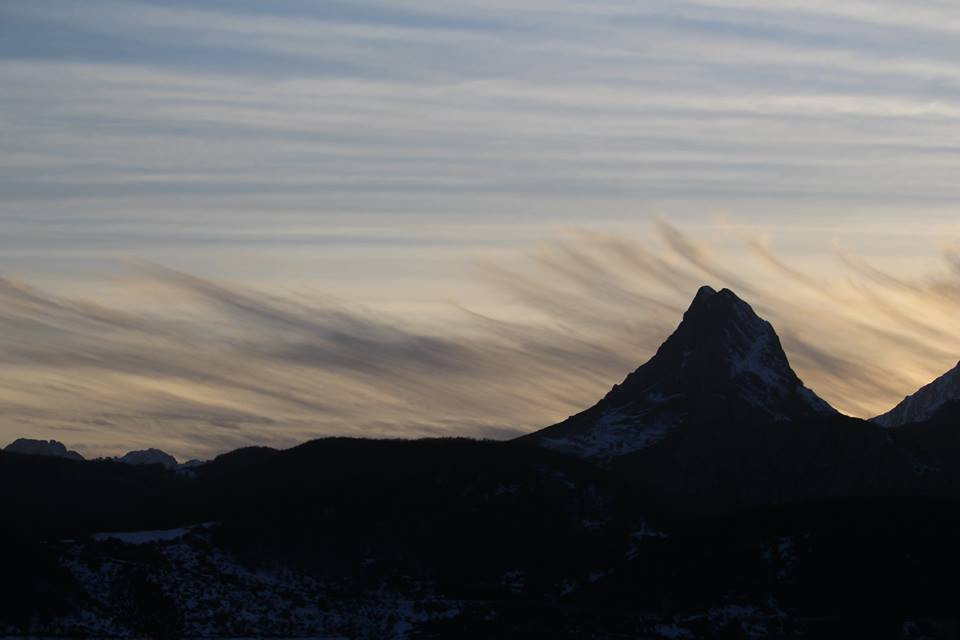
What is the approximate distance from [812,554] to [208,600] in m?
46.5

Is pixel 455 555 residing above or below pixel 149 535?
above

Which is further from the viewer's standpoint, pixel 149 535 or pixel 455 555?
pixel 455 555

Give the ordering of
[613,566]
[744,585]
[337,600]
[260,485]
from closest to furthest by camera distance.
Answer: [337,600]
[744,585]
[613,566]
[260,485]

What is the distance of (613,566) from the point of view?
12494cm

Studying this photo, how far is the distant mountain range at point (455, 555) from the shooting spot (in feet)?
314

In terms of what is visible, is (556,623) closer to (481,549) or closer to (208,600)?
(208,600)

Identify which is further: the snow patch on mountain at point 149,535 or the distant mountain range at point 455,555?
the snow patch on mountain at point 149,535

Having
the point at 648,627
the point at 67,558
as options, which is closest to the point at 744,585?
the point at 648,627

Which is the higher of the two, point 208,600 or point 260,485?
point 260,485

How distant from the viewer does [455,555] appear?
12700 centimetres

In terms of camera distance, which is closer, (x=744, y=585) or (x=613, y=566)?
(x=744, y=585)

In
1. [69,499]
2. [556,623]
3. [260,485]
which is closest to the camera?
[556,623]

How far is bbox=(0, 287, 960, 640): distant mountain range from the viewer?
3772 inches

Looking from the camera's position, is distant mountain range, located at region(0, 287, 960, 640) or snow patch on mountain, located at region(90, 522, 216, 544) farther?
snow patch on mountain, located at region(90, 522, 216, 544)
